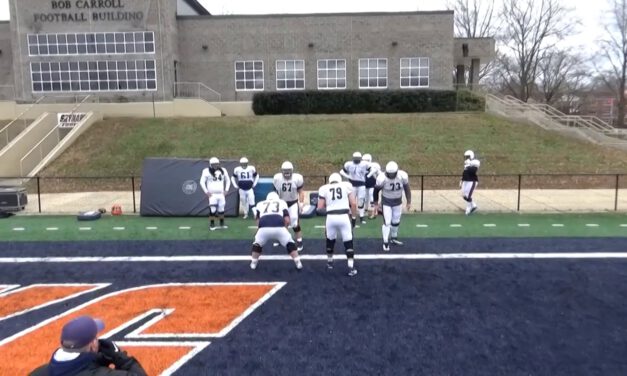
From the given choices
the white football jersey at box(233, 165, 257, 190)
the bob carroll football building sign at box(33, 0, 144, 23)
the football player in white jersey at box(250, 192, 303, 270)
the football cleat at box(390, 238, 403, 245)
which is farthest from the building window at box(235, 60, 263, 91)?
the football player in white jersey at box(250, 192, 303, 270)

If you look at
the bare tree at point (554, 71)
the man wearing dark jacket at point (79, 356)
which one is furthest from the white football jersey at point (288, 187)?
the bare tree at point (554, 71)

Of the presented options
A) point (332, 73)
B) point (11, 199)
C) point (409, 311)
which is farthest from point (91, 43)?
point (409, 311)

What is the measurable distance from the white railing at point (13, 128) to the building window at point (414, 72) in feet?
85.4

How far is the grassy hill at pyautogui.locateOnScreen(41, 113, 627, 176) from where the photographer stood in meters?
23.9

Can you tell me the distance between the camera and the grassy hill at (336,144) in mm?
23891

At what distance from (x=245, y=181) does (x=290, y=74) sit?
24.6m

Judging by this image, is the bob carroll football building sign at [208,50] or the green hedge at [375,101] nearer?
the green hedge at [375,101]

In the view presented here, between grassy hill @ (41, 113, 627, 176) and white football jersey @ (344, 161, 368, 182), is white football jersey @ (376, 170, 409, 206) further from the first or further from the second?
grassy hill @ (41, 113, 627, 176)

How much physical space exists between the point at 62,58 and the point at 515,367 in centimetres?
3767

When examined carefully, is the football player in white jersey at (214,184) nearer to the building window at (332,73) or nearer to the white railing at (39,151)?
the white railing at (39,151)

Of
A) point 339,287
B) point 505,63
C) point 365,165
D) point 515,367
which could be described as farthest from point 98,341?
point 505,63

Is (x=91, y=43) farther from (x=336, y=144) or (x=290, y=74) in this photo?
(x=336, y=144)

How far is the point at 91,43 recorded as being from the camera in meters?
35.2

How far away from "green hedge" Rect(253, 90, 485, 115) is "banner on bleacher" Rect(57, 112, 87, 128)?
480 inches
